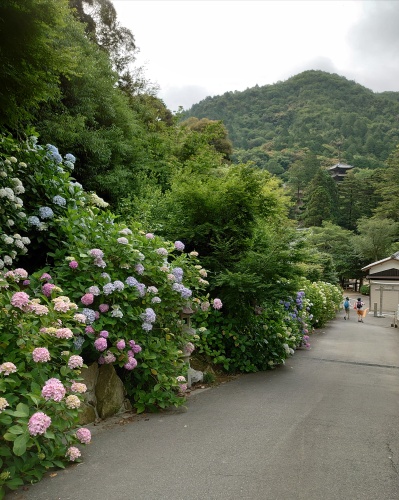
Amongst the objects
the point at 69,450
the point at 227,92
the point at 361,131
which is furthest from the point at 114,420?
the point at 227,92

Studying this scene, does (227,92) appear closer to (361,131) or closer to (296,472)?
(361,131)

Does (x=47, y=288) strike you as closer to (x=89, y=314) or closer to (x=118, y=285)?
(x=89, y=314)

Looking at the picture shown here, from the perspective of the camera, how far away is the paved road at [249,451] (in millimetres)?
2854

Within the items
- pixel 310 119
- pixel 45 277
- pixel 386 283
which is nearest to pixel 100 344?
pixel 45 277

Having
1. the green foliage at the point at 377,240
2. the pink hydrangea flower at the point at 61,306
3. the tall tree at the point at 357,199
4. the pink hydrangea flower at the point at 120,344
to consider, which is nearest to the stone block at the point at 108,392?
the pink hydrangea flower at the point at 120,344

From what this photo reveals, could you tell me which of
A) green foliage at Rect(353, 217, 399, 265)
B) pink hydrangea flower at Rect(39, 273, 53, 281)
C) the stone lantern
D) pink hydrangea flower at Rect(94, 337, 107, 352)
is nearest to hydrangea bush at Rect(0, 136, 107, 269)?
pink hydrangea flower at Rect(39, 273, 53, 281)

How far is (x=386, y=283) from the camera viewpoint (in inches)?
1248

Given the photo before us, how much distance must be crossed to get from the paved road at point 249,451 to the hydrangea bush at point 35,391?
Answer: 0.59ft

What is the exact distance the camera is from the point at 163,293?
4691 millimetres

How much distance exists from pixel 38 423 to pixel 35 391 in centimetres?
31

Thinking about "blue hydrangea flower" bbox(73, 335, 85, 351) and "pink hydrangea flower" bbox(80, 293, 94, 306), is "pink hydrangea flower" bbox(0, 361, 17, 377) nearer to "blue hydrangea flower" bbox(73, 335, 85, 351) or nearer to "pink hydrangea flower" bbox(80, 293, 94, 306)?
"blue hydrangea flower" bbox(73, 335, 85, 351)

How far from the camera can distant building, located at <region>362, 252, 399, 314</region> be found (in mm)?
31266

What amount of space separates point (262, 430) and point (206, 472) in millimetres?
1098

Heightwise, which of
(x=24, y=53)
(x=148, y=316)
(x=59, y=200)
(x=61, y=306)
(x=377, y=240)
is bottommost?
(x=148, y=316)
